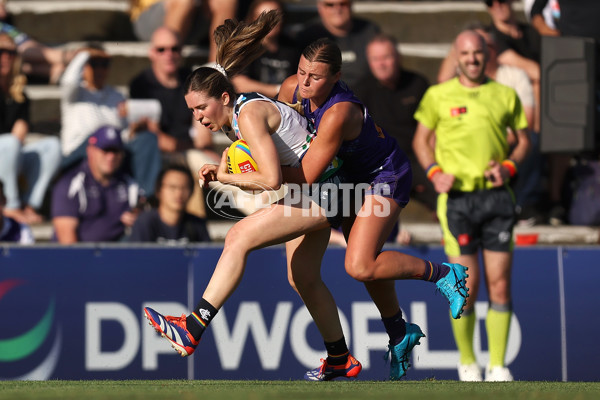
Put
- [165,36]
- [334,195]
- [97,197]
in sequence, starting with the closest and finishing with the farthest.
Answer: [334,195], [97,197], [165,36]

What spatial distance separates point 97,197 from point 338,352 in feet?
11.7

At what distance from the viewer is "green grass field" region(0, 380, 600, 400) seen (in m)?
4.95

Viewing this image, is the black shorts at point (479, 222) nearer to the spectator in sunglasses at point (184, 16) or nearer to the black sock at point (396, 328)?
the black sock at point (396, 328)

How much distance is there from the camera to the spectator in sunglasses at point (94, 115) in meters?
9.76

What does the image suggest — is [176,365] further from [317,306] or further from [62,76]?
[62,76]

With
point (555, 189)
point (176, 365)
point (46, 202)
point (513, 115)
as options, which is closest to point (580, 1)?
point (513, 115)

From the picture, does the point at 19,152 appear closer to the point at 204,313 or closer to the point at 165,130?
the point at 165,130

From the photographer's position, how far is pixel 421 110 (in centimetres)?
831

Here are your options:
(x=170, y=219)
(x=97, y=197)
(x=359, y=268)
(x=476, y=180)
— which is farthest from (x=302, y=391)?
(x=97, y=197)

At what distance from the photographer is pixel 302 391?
5379 millimetres

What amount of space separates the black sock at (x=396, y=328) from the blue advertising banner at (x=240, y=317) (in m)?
1.95

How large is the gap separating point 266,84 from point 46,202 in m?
2.55

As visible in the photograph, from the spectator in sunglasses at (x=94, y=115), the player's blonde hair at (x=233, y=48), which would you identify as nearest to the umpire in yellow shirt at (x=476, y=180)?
the player's blonde hair at (x=233, y=48)

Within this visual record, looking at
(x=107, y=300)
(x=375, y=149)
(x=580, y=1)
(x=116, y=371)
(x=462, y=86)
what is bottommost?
(x=116, y=371)
